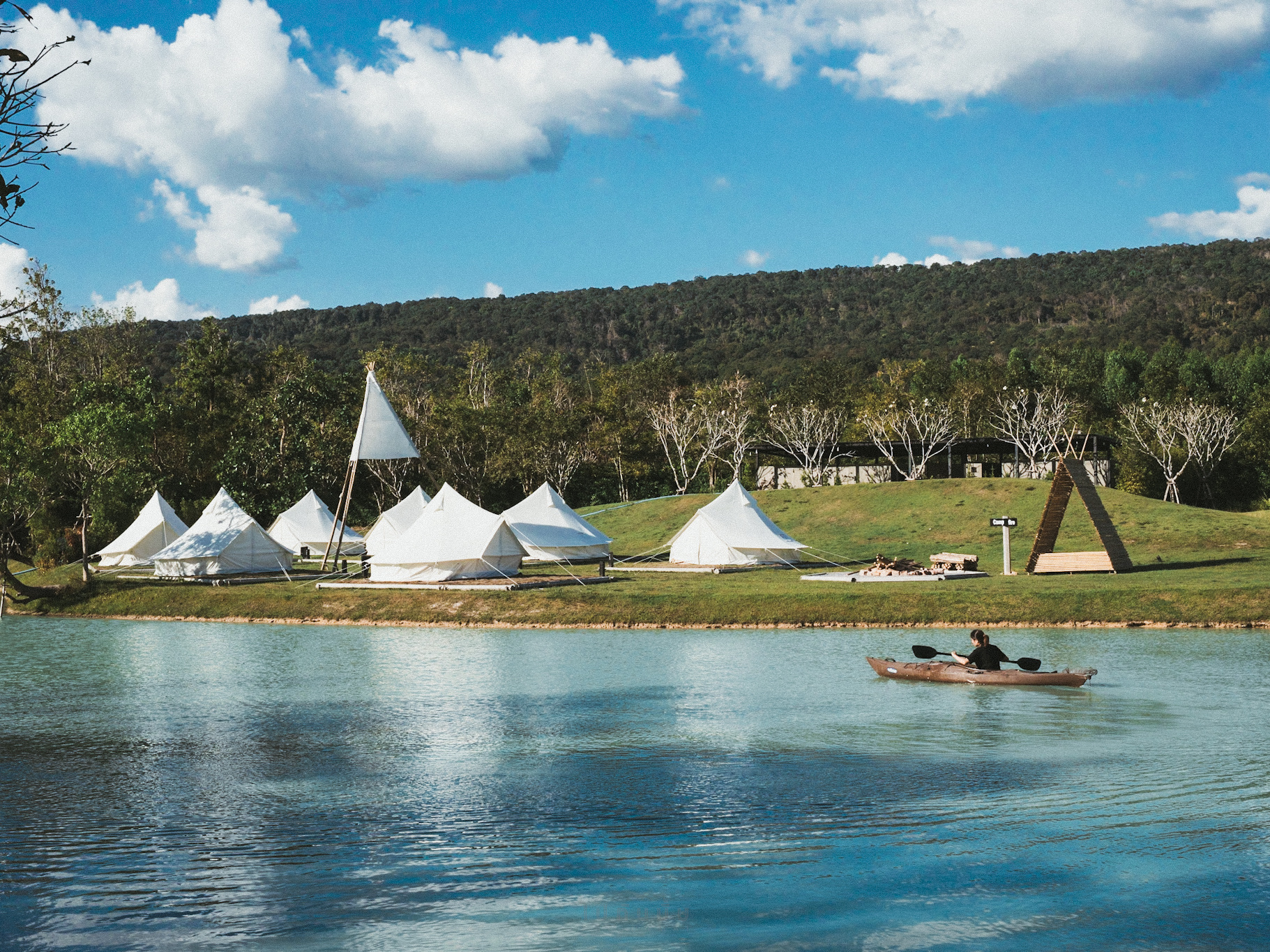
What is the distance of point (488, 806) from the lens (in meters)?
13.1

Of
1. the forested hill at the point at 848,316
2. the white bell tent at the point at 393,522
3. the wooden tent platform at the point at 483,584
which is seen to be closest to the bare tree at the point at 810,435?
the forested hill at the point at 848,316

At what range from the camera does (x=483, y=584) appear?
36.8 m

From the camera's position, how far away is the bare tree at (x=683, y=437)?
7756cm

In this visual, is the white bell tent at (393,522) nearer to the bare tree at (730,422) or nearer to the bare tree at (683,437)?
the bare tree at (683,437)

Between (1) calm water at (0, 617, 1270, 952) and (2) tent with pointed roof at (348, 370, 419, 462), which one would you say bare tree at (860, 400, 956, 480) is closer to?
(2) tent with pointed roof at (348, 370, 419, 462)

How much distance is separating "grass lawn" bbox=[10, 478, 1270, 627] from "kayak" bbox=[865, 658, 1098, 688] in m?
7.32

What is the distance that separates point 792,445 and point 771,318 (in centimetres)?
6215

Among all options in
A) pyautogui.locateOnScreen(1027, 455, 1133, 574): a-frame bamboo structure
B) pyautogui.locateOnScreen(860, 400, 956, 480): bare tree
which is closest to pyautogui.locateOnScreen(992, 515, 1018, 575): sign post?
pyautogui.locateOnScreen(1027, 455, 1133, 574): a-frame bamboo structure

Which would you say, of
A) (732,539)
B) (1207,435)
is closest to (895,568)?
(732,539)

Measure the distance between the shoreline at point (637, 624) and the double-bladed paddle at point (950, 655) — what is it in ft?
18.6

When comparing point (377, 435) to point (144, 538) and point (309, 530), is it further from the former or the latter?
point (144, 538)

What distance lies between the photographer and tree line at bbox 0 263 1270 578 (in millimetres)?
66125

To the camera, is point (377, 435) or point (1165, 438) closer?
point (377, 435)

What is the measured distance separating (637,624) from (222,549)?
20542 mm
